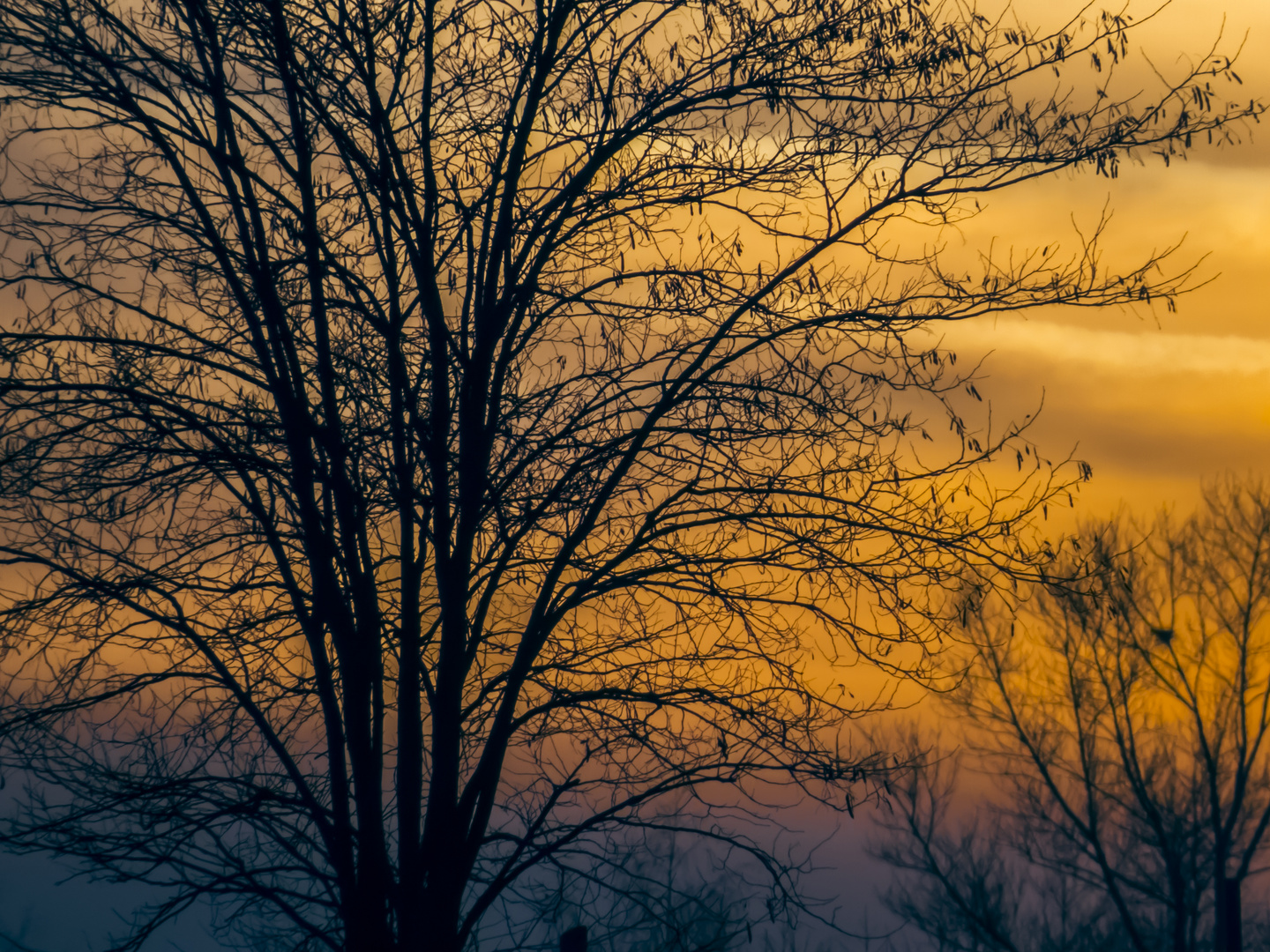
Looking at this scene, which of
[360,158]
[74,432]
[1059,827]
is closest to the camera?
[74,432]

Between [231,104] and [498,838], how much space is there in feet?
15.3

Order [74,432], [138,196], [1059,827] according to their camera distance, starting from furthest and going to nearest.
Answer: [1059,827]
[138,196]
[74,432]

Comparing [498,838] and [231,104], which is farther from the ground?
[231,104]

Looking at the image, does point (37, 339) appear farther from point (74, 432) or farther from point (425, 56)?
point (425, 56)

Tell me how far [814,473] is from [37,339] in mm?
4432

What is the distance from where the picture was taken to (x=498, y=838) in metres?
6.77

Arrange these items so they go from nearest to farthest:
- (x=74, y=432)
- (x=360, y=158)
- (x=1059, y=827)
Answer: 1. (x=74, y=432)
2. (x=360, y=158)
3. (x=1059, y=827)

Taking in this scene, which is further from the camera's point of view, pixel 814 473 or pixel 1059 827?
pixel 1059 827

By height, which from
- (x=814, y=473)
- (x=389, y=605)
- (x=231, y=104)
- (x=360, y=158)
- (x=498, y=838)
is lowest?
(x=498, y=838)

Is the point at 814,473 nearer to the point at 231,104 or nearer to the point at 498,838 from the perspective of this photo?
the point at 498,838

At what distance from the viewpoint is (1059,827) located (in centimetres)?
2108

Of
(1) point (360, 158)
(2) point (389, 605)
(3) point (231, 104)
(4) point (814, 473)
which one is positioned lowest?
(2) point (389, 605)

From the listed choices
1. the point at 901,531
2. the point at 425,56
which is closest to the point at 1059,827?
the point at 901,531

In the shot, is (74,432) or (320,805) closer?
(74,432)
